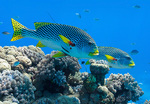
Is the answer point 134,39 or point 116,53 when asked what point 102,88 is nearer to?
point 116,53

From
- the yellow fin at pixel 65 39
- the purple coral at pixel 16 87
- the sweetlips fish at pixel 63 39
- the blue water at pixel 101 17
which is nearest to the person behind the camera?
the yellow fin at pixel 65 39

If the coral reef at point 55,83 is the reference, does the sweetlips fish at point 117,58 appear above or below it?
above

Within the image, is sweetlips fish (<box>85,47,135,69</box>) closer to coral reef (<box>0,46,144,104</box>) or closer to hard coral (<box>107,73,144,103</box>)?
coral reef (<box>0,46,144,104</box>)

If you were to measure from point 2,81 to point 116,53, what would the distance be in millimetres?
3653

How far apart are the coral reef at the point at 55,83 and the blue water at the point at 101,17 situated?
68.6 metres

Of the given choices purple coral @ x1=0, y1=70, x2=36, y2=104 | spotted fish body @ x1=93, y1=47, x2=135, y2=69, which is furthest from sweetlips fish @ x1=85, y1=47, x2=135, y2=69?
purple coral @ x1=0, y1=70, x2=36, y2=104

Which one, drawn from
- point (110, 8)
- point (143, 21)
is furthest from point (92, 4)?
point (143, 21)

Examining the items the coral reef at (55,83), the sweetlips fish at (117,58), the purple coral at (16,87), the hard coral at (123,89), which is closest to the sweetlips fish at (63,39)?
the purple coral at (16,87)

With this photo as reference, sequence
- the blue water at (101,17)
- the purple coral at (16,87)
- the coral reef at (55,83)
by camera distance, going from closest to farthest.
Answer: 1. the purple coral at (16,87)
2. the coral reef at (55,83)
3. the blue water at (101,17)

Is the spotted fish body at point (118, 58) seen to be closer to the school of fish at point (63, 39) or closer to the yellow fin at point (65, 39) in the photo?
the school of fish at point (63, 39)

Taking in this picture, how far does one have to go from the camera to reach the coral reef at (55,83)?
4.10 m

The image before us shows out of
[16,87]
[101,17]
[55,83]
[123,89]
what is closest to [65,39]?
[16,87]

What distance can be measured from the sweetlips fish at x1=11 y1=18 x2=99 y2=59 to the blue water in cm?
7133

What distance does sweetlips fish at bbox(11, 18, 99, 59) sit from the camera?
3200 mm
